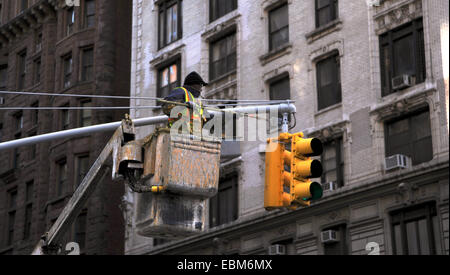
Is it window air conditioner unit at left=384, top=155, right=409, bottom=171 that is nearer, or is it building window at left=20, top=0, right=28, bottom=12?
window air conditioner unit at left=384, top=155, right=409, bottom=171

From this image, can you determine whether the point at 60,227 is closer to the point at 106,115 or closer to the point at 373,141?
the point at 373,141

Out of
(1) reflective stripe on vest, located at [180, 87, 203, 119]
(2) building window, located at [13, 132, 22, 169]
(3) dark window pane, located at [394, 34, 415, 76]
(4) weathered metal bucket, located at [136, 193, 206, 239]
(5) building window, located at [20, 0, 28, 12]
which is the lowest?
(4) weathered metal bucket, located at [136, 193, 206, 239]

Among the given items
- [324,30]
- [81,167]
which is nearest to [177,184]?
[324,30]

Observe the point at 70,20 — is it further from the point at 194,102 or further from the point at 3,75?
the point at 194,102

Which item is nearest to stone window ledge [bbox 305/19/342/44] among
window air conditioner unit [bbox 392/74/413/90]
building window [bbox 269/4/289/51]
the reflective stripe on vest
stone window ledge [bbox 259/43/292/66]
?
Result: stone window ledge [bbox 259/43/292/66]

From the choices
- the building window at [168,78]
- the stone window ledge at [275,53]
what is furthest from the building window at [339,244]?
the building window at [168,78]

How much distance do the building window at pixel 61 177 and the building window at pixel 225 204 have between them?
37.9 feet

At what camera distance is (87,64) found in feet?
168

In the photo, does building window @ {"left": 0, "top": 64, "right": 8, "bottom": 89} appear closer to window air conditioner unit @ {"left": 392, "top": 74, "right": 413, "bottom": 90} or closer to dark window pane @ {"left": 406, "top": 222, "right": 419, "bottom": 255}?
window air conditioner unit @ {"left": 392, "top": 74, "right": 413, "bottom": 90}

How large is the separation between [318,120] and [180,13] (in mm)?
12701

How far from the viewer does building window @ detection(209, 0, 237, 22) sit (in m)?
43.6

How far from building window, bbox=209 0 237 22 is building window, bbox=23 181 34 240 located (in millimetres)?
17417

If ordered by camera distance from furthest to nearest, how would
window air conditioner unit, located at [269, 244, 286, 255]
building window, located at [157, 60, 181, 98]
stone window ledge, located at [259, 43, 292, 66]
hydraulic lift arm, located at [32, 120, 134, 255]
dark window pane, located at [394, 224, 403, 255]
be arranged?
building window, located at [157, 60, 181, 98] → stone window ledge, located at [259, 43, 292, 66] → window air conditioner unit, located at [269, 244, 286, 255] → dark window pane, located at [394, 224, 403, 255] → hydraulic lift arm, located at [32, 120, 134, 255]
